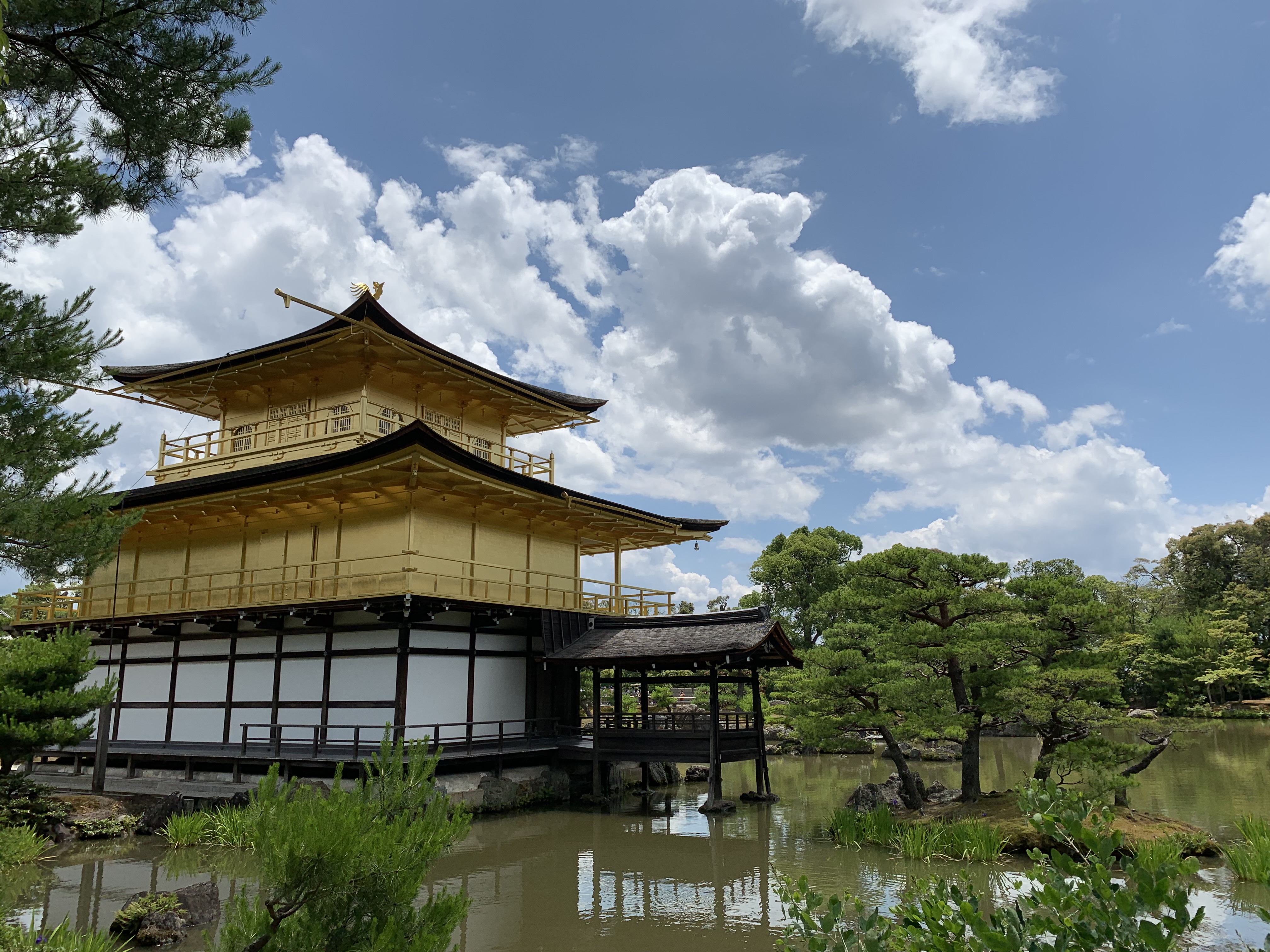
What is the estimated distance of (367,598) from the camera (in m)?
17.0

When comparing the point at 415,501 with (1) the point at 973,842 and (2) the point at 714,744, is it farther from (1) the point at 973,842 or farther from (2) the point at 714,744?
(1) the point at 973,842

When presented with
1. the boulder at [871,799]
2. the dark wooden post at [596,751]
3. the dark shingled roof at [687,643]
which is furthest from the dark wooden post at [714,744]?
the boulder at [871,799]

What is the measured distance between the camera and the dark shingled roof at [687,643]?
17.5 m

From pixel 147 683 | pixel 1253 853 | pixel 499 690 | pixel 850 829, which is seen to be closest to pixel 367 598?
pixel 499 690

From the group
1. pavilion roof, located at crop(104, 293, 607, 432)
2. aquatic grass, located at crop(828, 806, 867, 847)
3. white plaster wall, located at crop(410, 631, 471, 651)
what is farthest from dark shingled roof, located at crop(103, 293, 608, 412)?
aquatic grass, located at crop(828, 806, 867, 847)

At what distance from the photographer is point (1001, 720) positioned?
50.9 ft

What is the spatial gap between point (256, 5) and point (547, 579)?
51.8ft

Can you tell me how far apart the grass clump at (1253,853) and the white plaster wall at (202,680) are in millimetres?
19766

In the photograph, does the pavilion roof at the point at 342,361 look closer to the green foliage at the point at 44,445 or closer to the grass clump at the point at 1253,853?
the green foliage at the point at 44,445

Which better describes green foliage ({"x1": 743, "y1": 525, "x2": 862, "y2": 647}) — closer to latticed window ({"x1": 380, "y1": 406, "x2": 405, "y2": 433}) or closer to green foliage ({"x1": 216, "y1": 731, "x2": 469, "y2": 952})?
latticed window ({"x1": 380, "y1": 406, "x2": 405, "y2": 433})

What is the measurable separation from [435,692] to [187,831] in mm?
5206

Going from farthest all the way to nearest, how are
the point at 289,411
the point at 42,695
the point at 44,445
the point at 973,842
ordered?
the point at 289,411 < the point at 42,695 < the point at 973,842 < the point at 44,445

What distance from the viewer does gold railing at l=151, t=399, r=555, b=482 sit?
2111 cm

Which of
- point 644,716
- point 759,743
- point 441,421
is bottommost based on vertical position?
point 759,743
